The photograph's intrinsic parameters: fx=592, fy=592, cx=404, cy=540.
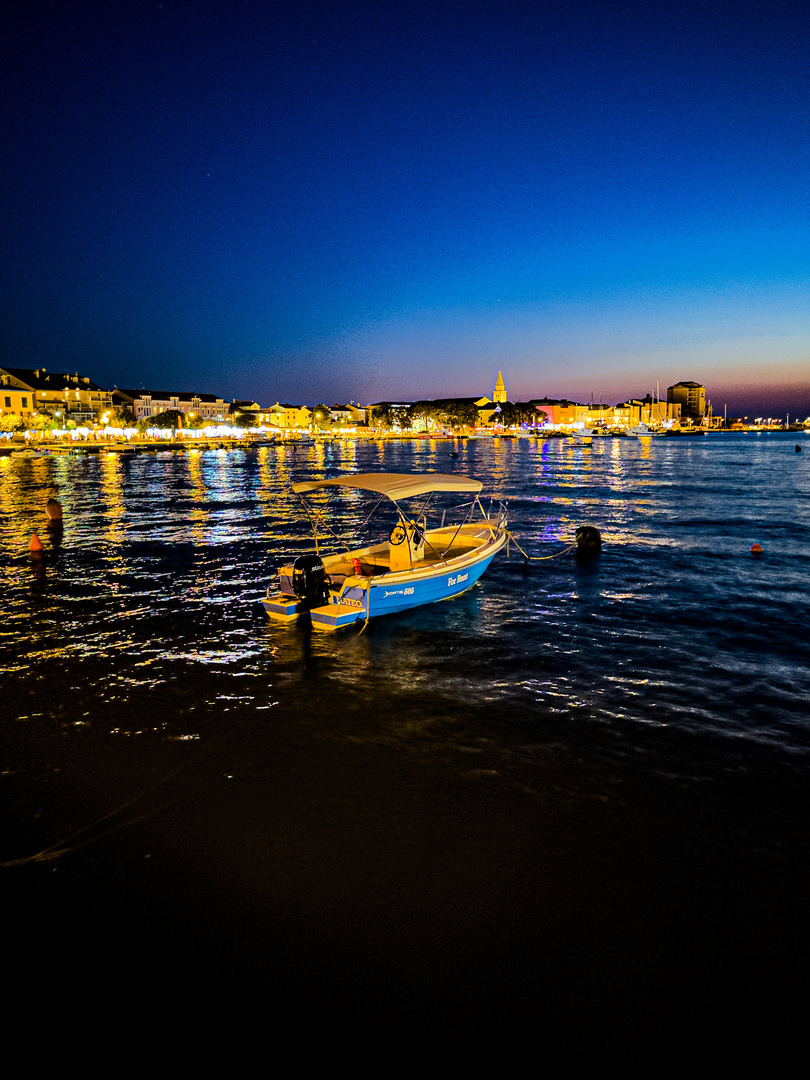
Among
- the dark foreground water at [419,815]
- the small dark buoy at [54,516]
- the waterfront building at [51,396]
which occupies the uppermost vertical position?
the waterfront building at [51,396]

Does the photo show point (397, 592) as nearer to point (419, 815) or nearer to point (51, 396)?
point (419, 815)

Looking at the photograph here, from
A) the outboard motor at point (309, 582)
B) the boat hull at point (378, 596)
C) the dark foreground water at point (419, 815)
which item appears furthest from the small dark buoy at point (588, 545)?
the outboard motor at point (309, 582)

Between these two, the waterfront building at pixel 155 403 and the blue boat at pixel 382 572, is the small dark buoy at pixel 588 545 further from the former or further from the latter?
the waterfront building at pixel 155 403

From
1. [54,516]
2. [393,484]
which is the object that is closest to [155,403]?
[54,516]

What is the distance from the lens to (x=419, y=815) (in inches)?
297

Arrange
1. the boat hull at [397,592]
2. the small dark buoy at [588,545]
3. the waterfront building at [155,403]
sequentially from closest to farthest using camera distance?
1. the boat hull at [397,592]
2. the small dark buoy at [588,545]
3. the waterfront building at [155,403]

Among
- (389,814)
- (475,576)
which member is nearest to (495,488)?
(475,576)

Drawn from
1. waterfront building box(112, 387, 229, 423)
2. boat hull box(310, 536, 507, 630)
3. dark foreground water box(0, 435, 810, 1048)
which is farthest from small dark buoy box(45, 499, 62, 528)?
waterfront building box(112, 387, 229, 423)

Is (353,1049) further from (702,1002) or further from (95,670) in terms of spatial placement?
(95,670)

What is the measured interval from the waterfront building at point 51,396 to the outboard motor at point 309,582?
137 metres

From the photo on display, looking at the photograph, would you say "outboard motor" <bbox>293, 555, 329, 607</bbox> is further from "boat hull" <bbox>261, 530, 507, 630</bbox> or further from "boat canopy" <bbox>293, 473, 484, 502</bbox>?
"boat canopy" <bbox>293, 473, 484, 502</bbox>

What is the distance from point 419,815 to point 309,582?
8.19m

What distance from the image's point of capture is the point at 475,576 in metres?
18.7

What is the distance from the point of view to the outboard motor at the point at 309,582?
14859 mm
